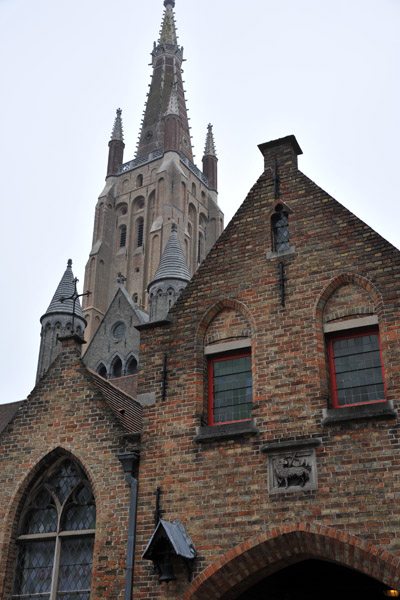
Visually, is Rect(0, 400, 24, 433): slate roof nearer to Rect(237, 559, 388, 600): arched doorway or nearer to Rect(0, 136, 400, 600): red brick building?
Rect(0, 136, 400, 600): red brick building

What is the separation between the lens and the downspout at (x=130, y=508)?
10805 mm

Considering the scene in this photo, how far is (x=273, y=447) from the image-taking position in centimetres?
1056

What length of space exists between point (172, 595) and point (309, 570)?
3.40 metres

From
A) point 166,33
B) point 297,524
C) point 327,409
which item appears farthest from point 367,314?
point 166,33

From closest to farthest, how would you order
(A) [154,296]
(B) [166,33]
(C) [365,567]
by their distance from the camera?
(C) [365,567]
(A) [154,296]
(B) [166,33]

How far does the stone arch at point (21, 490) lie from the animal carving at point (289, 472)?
3213mm

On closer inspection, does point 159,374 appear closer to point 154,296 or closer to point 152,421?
point 152,421

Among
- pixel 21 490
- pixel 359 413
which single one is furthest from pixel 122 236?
pixel 359 413

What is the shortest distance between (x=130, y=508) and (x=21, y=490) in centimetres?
232

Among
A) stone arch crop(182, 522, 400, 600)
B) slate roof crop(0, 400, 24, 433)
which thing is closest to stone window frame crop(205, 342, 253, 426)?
stone arch crop(182, 522, 400, 600)

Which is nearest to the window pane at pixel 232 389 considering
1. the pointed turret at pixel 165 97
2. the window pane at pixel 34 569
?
the window pane at pixel 34 569

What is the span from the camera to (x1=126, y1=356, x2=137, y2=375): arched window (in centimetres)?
4047

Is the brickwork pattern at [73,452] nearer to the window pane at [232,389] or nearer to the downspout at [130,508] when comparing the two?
the downspout at [130,508]

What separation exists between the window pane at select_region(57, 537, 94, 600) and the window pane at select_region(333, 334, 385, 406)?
15.6ft
